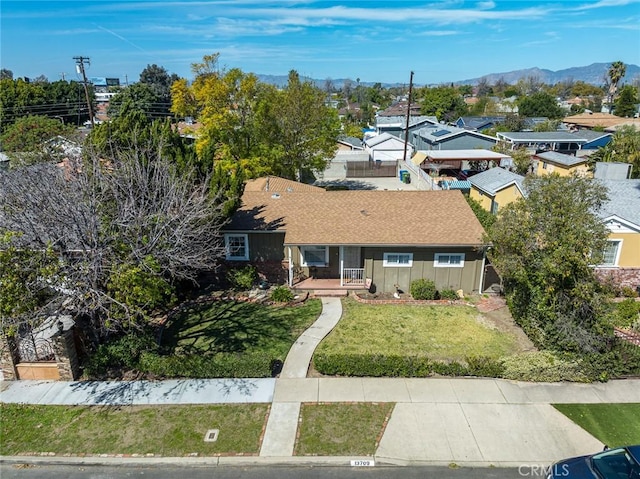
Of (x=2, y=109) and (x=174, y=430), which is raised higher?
(x=2, y=109)

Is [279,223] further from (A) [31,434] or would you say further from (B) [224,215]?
(A) [31,434]

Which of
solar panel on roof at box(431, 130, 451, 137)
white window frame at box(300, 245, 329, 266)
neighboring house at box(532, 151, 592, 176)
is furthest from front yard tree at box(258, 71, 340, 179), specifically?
solar panel on roof at box(431, 130, 451, 137)

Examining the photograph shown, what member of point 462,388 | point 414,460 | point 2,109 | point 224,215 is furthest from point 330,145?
point 2,109

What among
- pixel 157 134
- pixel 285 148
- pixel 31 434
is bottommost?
pixel 31 434

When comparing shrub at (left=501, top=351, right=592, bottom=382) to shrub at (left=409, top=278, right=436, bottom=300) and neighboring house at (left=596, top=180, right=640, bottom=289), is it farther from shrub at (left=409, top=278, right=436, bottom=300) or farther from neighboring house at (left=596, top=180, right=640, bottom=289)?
neighboring house at (left=596, top=180, right=640, bottom=289)

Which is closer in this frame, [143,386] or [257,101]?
[143,386]

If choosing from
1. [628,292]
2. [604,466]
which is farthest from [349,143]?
[604,466]
